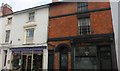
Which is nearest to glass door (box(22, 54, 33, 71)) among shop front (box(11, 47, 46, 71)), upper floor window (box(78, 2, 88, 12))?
shop front (box(11, 47, 46, 71))

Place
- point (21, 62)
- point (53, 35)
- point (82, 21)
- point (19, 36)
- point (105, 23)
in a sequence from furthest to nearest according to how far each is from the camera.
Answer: point (19, 36)
point (21, 62)
point (53, 35)
point (82, 21)
point (105, 23)

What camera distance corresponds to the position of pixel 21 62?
53.4ft

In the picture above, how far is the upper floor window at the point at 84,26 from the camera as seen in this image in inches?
519

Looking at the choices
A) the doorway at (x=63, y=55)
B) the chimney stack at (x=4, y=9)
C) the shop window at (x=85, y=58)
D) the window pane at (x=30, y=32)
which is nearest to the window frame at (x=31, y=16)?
the window pane at (x=30, y=32)

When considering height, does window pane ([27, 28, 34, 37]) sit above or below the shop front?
above

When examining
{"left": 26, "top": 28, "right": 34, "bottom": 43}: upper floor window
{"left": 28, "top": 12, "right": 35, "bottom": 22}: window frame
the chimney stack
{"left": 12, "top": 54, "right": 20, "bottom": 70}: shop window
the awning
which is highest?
the chimney stack

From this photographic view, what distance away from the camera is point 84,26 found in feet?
43.9

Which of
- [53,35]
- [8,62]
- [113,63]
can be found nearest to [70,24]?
[53,35]

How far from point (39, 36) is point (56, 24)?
2.30m

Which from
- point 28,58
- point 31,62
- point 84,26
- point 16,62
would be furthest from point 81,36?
point 16,62

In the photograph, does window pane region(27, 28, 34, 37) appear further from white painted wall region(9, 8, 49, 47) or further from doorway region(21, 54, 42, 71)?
doorway region(21, 54, 42, 71)

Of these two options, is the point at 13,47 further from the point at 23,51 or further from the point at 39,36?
the point at 39,36

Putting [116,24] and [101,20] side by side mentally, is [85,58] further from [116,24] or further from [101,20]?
[116,24]

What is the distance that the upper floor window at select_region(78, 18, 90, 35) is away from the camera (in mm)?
→ 13193
